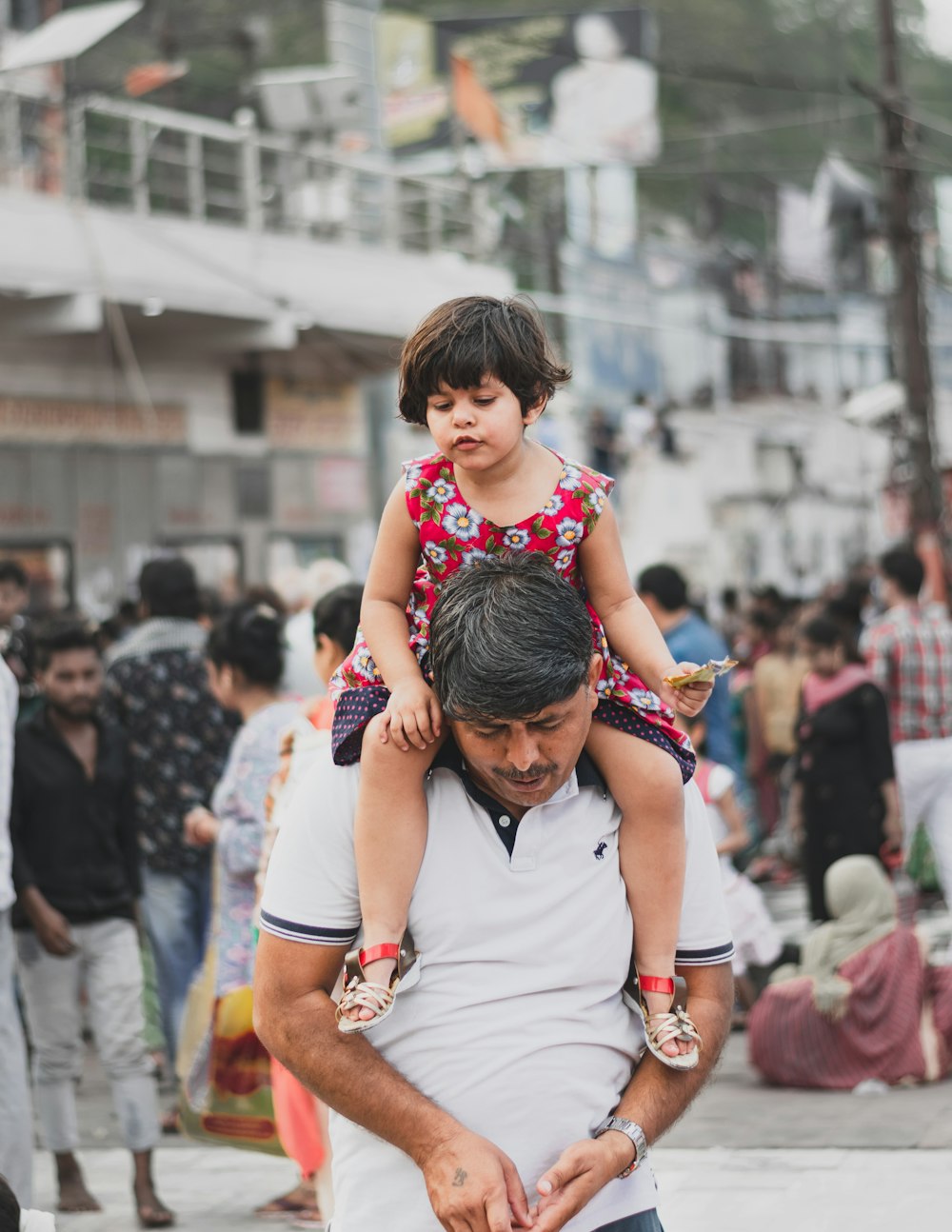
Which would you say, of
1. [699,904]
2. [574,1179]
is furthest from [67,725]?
[574,1179]

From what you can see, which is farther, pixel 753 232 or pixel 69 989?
pixel 753 232

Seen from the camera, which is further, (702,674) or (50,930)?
(50,930)

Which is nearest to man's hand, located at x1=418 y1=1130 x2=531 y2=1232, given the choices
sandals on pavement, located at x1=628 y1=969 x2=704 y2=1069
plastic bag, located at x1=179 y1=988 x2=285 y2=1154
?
sandals on pavement, located at x1=628 y1=969 x2=704 y2=1069

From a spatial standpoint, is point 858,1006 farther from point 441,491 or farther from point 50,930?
point 441,491

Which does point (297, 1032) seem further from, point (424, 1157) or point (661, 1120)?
point (661, 1120)

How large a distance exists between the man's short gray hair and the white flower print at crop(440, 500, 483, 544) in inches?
7.5

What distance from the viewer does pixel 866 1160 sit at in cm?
630

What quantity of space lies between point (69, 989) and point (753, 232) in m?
47.8

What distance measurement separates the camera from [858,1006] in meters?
7.50

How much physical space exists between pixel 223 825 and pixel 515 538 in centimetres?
352

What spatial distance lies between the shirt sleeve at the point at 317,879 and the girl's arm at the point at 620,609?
0.49 m

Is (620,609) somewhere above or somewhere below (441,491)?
below

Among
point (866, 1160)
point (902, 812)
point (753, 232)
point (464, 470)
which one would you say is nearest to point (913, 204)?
point (902, 812)

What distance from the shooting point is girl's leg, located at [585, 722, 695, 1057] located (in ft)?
8.99
